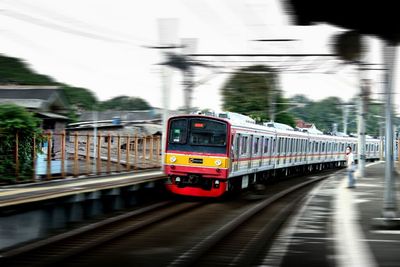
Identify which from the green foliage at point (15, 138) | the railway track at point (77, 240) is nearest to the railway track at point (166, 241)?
the railway track at point (77, 240)

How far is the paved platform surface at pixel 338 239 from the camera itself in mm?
7203

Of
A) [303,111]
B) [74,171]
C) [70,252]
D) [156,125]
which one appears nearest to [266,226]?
[70,252]

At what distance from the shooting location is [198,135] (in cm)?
1582

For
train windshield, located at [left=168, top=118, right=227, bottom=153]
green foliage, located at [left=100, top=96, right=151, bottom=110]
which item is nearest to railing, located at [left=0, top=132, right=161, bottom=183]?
train windshield, located at [left=168, top=118, right=227, bottom=153]

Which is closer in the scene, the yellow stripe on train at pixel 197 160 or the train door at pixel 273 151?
the yellow stripe on train at pixel 197 160

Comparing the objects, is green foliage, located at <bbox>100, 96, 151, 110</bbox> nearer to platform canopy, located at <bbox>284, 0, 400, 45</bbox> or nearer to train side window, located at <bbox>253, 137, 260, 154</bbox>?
train side window, located at <bbox>253, 137, 260, 154</bbox>

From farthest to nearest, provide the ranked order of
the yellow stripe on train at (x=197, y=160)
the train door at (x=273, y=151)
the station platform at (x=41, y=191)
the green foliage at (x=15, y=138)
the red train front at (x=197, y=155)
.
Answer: the train door at (x=273, y=151) → the red train front at (x=197, y=155) → the yellow stripe on train at (x=197, y=160) → the green foliage at (x=15, y=138) → the station platform at (x=41, y=191)

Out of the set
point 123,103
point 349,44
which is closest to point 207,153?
point 349,44

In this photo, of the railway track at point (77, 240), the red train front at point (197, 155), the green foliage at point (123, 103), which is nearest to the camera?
the railway track at point (77, 240)

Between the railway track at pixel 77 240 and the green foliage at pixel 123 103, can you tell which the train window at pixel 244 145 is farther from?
the green foliage at pixel 123 103

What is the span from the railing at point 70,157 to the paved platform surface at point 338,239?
20.7ft

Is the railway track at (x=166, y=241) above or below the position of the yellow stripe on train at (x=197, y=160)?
below

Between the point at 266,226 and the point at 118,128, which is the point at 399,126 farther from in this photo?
the point at 266,226

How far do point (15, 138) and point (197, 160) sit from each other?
Answer: 4.80 meters
